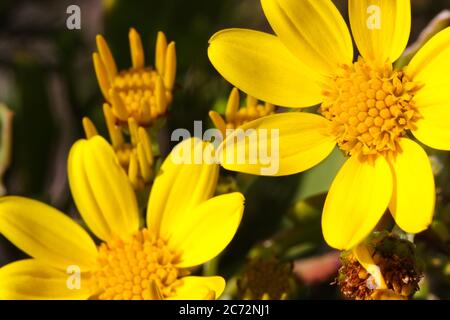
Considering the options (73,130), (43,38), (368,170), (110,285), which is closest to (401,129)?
(368,170)

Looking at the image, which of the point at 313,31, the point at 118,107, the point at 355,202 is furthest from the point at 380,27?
the point at 118,107

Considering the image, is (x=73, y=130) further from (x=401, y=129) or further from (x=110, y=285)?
(x=401, y=129)

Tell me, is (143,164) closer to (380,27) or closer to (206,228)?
(206,228)

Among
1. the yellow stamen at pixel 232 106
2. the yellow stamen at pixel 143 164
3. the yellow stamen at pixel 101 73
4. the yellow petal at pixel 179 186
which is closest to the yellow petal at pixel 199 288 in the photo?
the yellow petal at pixel 179 186

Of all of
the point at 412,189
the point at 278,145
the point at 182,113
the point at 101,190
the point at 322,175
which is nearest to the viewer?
the point at 412,189

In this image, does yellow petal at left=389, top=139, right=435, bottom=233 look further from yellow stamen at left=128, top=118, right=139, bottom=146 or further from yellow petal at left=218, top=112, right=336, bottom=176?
yellow stamen at left=128, top=118, right=139, bottom=146

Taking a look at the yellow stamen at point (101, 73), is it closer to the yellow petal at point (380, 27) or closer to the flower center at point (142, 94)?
the flower center at point (142, 94)

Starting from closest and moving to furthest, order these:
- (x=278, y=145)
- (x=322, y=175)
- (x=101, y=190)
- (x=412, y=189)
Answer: (x=412, y=189) < (x=278, y=145) < (x=101, y=190) < (x=322, y=175)
